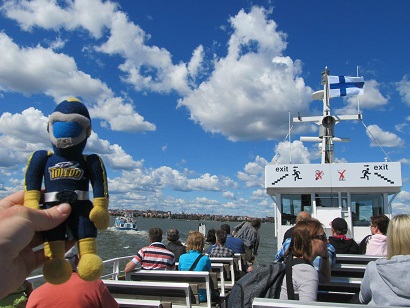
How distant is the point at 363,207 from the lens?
10648 millimetres

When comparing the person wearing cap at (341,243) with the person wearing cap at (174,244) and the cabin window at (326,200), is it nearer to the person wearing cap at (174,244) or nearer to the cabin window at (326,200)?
the person wearing cap at (174,244)

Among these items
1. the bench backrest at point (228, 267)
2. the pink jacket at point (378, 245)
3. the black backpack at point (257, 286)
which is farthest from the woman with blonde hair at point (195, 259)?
the black backpack at point (257, 286)

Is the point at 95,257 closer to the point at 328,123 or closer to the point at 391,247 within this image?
the point at 391,247

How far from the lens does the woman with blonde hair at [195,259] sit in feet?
18.1

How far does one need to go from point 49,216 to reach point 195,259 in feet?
14.0

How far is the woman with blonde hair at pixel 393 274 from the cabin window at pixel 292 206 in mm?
7943

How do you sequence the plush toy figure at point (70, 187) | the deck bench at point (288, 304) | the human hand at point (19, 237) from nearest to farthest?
the human hand at point (19, 237) < the plush toy figure at point (70, 187) < the deck bench at point (288, 304)

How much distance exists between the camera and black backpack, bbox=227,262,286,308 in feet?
9.31

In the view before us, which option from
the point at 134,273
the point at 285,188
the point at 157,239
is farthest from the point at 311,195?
the point at 134,273

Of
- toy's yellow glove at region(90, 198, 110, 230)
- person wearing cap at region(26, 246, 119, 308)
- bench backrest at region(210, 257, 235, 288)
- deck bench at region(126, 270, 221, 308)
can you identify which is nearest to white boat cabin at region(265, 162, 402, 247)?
bench backrest at region(210, 257, 235, 288)

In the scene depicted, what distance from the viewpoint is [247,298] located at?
9.29 ft

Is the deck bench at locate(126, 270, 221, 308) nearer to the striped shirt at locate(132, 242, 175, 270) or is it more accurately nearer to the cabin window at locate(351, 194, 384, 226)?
the striped shirt at locate(132, 242, 175, 270)

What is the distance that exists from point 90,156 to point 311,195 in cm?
959

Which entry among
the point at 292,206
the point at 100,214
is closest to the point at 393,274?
the point at 100,214
